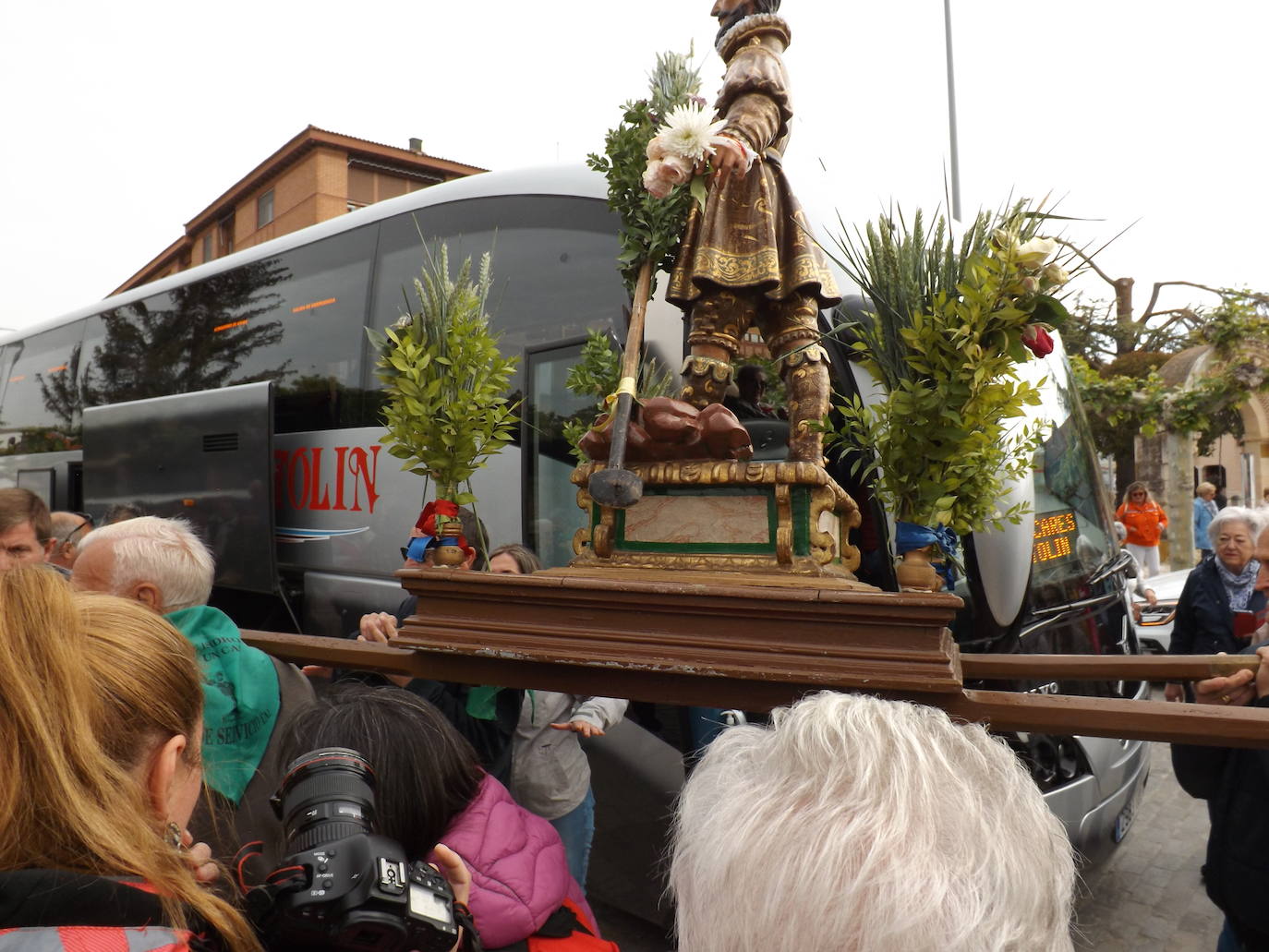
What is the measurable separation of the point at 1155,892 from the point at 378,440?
163 inches

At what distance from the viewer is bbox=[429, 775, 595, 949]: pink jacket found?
4.10 feet

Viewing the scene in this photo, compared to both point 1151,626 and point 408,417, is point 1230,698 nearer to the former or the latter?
point 408,417

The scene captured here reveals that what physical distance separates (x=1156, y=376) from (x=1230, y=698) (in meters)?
11.4

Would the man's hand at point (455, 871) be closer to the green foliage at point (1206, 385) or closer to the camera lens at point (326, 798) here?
the camera lens at point (326, 798)

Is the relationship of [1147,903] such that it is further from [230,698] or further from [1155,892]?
[230,698]

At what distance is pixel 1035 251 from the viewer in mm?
1653

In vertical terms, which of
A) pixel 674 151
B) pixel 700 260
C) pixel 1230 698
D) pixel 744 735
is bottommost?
pixel 1230 698

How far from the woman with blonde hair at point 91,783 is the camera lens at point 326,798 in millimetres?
106

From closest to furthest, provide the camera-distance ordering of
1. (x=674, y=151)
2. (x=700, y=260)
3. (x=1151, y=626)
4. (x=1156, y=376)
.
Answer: (x=674, y=151) → (x=700, y=260) → (x=1151, y=626) → (x=1156, y=376)

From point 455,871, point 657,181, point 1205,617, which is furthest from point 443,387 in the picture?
point 1205,617

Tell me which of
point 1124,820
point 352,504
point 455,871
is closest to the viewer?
point 455,871

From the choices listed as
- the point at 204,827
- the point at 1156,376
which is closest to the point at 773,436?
the point at 204,827

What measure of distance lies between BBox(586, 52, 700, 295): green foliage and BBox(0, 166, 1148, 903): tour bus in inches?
32.3

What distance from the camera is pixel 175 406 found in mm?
5832
